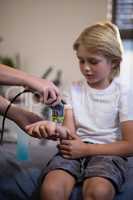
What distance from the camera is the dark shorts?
4.25ft

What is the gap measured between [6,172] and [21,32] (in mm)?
2174

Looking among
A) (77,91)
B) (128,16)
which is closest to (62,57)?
(128,16)

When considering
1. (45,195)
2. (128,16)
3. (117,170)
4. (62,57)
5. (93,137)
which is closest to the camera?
(45,195)

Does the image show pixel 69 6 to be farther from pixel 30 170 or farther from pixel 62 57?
pixel 30 170

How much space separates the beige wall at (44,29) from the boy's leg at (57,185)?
6.82ft

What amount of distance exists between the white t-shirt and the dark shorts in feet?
0.42

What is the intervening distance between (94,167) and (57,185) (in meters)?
0.15

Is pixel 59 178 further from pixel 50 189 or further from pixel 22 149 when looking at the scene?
pixel 22 149

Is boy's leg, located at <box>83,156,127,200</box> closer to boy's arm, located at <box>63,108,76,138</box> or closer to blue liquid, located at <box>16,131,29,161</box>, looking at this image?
boy's arm, located at <box>63,108,76,138</box>

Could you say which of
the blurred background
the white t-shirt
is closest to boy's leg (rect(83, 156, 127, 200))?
the white t-shirt

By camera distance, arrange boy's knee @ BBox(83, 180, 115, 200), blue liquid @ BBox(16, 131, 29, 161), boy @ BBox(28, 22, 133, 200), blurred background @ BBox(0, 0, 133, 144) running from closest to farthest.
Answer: boy's knee @ BBox(83, 180, 115, 200), boy @ BBox(28, 22, 133, 200), blue liquid @ BBox(16, 131, 29, 161), blurred background @ BBox(0, 0, 133, 144)

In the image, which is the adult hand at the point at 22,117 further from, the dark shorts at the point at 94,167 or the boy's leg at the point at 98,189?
the boy's leg at the point at 98,189

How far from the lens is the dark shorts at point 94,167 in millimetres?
1295

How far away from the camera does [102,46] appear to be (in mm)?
1553
